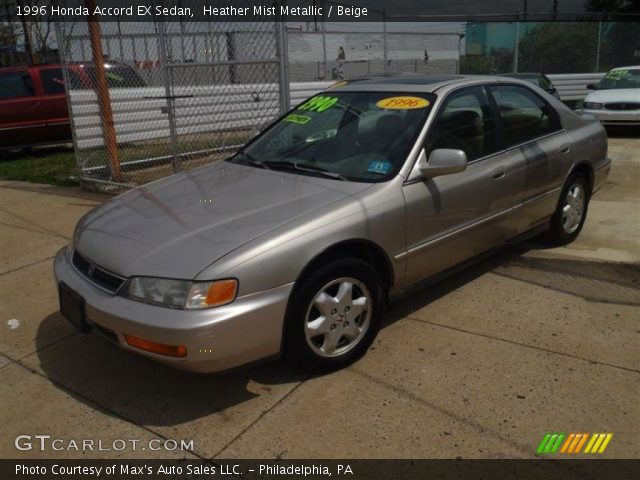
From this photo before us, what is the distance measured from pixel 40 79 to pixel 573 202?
409 inches

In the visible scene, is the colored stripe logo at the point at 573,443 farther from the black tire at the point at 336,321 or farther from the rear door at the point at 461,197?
the rear door at the point at 461,197

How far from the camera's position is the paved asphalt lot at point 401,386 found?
9.00 feet

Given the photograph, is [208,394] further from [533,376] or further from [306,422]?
[533,376]

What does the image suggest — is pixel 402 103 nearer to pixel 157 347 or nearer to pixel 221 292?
pixel 221 292

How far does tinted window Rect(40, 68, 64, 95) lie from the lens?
37.8ft

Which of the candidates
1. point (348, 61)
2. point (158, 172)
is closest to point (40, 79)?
point (158, 172)

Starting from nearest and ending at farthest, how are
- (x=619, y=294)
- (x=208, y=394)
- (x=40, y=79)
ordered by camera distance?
1. (x=208, y=394)
2. (x=619, y=294)
3. (x=40, y=79)

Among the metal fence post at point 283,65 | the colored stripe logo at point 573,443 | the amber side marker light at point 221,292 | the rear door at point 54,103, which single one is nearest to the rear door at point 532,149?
the colored stripe logo at point 573,443

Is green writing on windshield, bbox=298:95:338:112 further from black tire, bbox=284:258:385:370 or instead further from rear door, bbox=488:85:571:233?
black tire, bbox=284:258:385:370

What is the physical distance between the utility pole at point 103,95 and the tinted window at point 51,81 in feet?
14.4

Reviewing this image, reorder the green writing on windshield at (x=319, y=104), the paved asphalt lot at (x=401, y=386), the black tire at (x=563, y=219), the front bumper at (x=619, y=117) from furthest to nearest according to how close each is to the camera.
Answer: the front bumper at (x=619, y=117) → the black tire at (x=563, y=219) → the green writing on windshield at (x=319, y=104) → the paved asphalt lot at (x=401, y=386)

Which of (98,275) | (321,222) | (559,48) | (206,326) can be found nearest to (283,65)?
(321,222)
